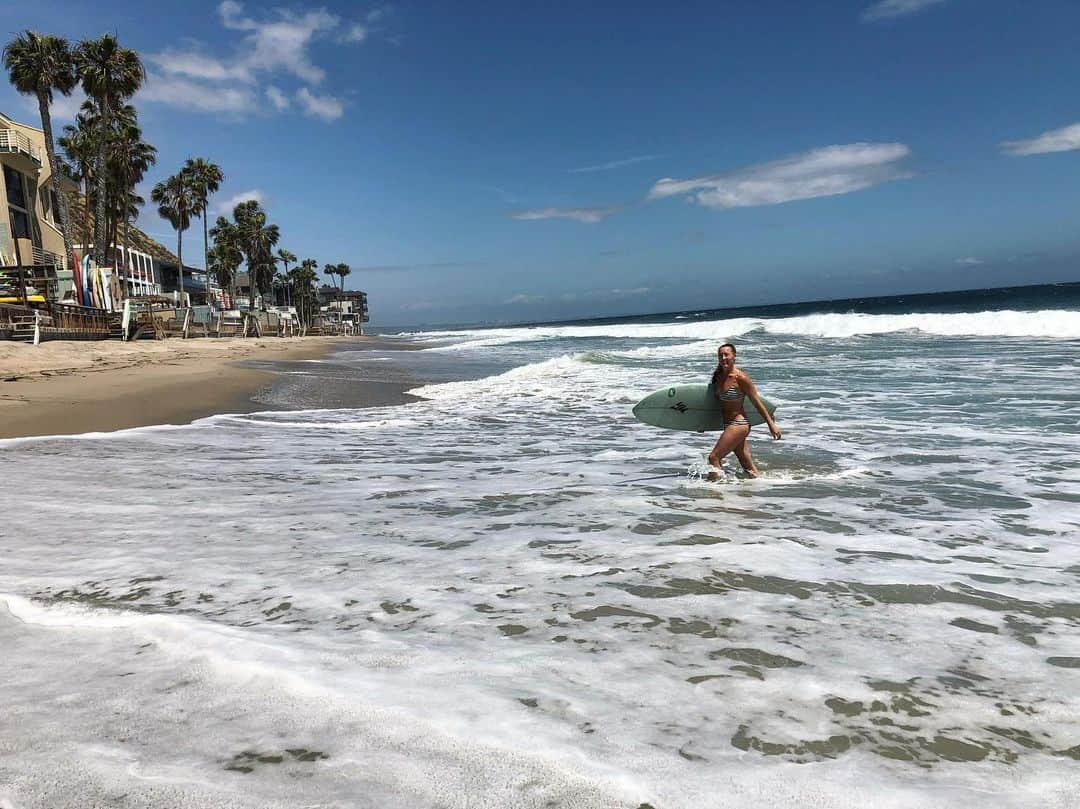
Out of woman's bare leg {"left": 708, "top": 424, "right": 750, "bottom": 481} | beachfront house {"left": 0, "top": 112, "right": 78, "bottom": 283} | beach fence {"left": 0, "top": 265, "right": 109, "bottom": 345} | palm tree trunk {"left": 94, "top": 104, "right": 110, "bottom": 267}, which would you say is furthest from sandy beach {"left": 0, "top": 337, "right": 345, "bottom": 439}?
palm tree trunk {"left": 94, "top": 104, "right": 110, "bottom": 267}

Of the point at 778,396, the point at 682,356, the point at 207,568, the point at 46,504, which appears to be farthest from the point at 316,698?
the point at 682,356

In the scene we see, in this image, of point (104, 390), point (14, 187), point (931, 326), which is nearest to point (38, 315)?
point (104, 390)

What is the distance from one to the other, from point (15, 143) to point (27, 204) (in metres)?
4.80

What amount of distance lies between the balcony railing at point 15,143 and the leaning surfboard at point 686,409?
143 feet

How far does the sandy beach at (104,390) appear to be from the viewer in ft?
32.5

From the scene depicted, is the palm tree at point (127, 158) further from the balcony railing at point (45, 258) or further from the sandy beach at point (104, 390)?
the sandy beach at point (104, 390)

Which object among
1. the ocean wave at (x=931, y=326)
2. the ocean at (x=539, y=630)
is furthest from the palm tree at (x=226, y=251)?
the ocean at (x=539, y=630)

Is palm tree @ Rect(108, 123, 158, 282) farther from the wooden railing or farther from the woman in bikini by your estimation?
the woman in bikini

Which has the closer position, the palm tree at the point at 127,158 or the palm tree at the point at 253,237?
the palm tree at the point at 127,158

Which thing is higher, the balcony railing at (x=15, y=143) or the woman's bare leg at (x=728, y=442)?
the balcony railing at (x=15, y=143)

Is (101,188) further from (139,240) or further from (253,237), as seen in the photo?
(139,240)

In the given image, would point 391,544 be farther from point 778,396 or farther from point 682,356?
point 682,356

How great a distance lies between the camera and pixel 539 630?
134 inches

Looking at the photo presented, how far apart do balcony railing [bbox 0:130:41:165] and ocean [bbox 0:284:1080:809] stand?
130ft
